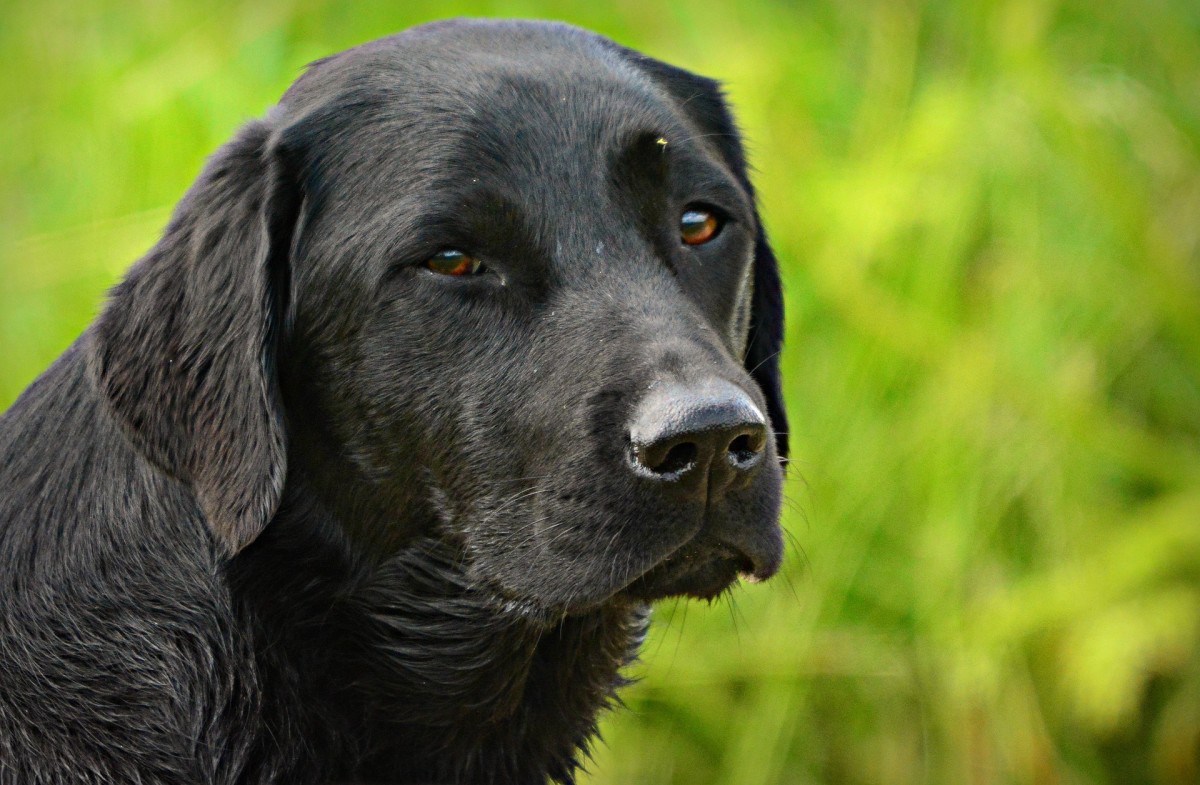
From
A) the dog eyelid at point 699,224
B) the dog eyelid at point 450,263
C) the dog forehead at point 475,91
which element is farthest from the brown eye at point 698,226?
A: the dog eyelid at point 450,263

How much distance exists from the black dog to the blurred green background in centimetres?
205

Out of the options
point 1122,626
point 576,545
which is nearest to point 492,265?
point 576,545

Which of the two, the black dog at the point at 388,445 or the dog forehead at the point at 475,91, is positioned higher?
the dog forehead at the point at 475,91

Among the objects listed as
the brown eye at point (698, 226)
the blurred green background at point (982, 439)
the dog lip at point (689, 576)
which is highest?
the brown eye at point (698, 226)

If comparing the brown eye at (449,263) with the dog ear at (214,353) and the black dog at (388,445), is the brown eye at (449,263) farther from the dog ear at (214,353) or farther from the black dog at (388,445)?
the dog ear at (214,353)

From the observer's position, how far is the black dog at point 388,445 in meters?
2.48

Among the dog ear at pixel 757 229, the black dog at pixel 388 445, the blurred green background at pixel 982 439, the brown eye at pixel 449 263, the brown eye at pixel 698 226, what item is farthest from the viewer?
the blurred green background at pixel 982 439

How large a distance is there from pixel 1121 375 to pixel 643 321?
320 cm

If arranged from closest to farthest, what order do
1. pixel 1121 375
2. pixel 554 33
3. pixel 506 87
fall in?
pixel 506 87 < pixel 554 33 < pixel 1121 375

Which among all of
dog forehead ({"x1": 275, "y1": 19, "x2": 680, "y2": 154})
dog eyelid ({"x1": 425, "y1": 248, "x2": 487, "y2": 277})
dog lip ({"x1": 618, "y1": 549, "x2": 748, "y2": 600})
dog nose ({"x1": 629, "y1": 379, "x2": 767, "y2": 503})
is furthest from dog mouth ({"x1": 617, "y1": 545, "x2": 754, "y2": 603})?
dog forehead ({"x1": 275, "y1": 19, "x2": 680, "y2": 154})

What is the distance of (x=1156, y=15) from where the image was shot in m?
5.44

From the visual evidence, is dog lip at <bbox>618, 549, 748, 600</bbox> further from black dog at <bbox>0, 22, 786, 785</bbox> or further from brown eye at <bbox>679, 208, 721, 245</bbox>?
brown eye at <bbox>679, 208, 721, 245</bbox>

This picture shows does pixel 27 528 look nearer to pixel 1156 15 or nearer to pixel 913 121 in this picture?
pixel 913 121

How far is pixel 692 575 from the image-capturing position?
2.56 meters
